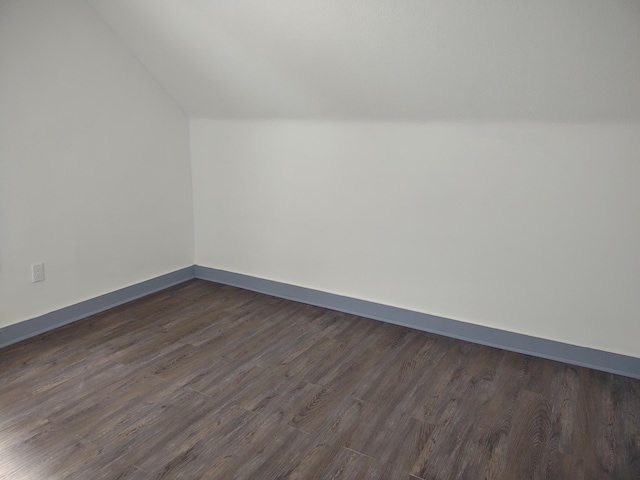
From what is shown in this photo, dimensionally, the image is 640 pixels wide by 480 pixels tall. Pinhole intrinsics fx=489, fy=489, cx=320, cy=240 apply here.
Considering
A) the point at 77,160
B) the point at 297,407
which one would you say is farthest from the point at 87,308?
the point at 297,407

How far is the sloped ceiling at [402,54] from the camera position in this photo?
2.08 metres

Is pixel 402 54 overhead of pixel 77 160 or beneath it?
overhead

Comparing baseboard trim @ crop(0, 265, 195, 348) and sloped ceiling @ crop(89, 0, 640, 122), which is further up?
sloped ceiling @ crop(89, 0, 640, 122)

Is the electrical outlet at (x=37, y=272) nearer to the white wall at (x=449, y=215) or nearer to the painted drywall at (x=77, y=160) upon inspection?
the painted drywall at (x=77, y=160)

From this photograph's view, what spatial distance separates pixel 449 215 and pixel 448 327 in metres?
0.71

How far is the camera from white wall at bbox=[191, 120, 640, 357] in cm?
257

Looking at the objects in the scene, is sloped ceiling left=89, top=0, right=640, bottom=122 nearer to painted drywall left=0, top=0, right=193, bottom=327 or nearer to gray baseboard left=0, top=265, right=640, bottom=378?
painted drywall left=0, top=0, right=193, bottom=327

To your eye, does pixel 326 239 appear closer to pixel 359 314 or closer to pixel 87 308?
pixel 359 314

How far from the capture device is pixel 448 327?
3080 millimetres

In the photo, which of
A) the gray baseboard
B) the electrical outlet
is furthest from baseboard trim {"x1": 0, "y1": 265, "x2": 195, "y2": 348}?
the electrical outlet

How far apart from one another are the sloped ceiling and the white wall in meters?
0.17

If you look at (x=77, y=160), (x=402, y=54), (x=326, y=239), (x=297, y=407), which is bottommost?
(x=297, y=407)

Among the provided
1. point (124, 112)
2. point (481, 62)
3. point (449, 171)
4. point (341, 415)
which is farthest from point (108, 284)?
point (481, 62)

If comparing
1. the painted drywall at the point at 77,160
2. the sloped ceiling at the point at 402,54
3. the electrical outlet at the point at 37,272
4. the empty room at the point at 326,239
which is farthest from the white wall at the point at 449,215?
the electrical outlet at the point at 37,272
